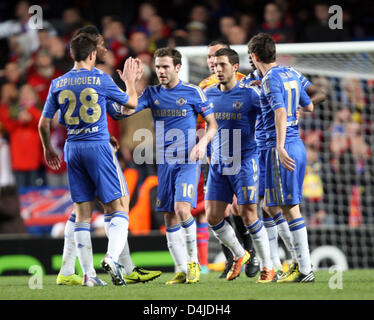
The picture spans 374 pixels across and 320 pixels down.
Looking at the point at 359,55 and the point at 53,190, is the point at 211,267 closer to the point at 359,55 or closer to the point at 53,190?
the point at 53,190

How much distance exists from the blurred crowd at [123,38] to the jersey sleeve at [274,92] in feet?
13.9

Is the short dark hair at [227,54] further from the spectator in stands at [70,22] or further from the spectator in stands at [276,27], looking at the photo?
the spectator in stands at [70,22]

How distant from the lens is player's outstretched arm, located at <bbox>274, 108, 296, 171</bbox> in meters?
5.87

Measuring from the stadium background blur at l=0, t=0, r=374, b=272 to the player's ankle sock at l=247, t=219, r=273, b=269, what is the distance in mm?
2720

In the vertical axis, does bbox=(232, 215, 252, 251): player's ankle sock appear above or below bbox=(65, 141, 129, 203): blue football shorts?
below

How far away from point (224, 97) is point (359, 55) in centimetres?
409

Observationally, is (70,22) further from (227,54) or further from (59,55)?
(227,54)

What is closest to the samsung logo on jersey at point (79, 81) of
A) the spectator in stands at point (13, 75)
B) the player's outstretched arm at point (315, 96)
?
the player's outstretched arm at point (315, 96)

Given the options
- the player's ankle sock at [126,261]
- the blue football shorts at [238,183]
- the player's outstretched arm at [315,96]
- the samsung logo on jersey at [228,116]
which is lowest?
the player's ankle sock at [126,261]

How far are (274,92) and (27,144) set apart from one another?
5.45 metres

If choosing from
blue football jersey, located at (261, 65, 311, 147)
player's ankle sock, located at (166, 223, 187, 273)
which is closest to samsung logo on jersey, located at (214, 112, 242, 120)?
blue football jersey, located at (261, 65, 311, 147)

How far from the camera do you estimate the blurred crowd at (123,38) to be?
10516 millimetres

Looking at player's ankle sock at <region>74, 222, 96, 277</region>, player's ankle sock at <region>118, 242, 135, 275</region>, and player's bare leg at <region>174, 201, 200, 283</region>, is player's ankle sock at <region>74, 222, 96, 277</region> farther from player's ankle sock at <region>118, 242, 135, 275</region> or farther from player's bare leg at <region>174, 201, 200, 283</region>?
player's bare leg at <region>174, 201, 200, 283</region>

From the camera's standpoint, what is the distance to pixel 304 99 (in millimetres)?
6484
